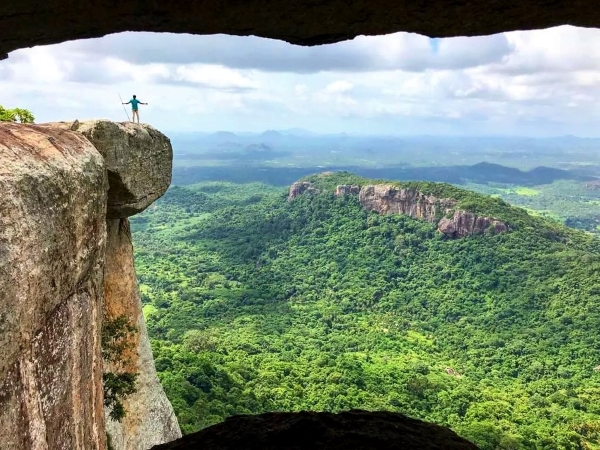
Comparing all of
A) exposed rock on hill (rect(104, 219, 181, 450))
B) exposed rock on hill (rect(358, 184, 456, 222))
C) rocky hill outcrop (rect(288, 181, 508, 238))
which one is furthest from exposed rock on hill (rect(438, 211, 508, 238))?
exposed rock on hill (rect(104, 219, 181, 450))

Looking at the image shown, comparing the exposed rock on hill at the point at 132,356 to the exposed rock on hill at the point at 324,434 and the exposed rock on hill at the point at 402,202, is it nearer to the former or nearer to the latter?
the exposed rock on hill at the point at 324,434

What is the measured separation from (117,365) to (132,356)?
2.32 feet

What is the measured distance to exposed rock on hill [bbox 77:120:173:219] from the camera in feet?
38.1

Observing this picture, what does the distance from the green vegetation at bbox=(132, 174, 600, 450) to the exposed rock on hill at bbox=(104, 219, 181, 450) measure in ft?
22.6

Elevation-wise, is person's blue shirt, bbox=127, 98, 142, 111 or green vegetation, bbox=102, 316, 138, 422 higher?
person's blue shirt, bbox=127, 98, 142, 111

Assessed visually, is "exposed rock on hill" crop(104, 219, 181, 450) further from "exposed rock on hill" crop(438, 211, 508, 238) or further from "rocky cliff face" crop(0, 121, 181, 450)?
"exposed rock on hill" crop(438, 211, 508, 238)

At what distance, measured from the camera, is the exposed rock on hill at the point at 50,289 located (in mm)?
4238

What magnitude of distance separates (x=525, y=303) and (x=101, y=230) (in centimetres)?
6528

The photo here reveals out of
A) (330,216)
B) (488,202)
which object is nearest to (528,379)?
(488,202)

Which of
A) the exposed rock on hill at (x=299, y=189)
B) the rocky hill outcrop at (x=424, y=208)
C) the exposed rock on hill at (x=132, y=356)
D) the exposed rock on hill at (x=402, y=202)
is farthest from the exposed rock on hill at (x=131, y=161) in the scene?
the exposed rock on hill at (x=299, y=189)

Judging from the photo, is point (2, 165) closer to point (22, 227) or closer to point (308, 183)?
point (22, 227)

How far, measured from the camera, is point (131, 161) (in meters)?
12.7

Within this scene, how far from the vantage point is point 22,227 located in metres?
4.37

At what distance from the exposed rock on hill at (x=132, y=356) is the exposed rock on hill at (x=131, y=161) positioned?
4.21 ft
